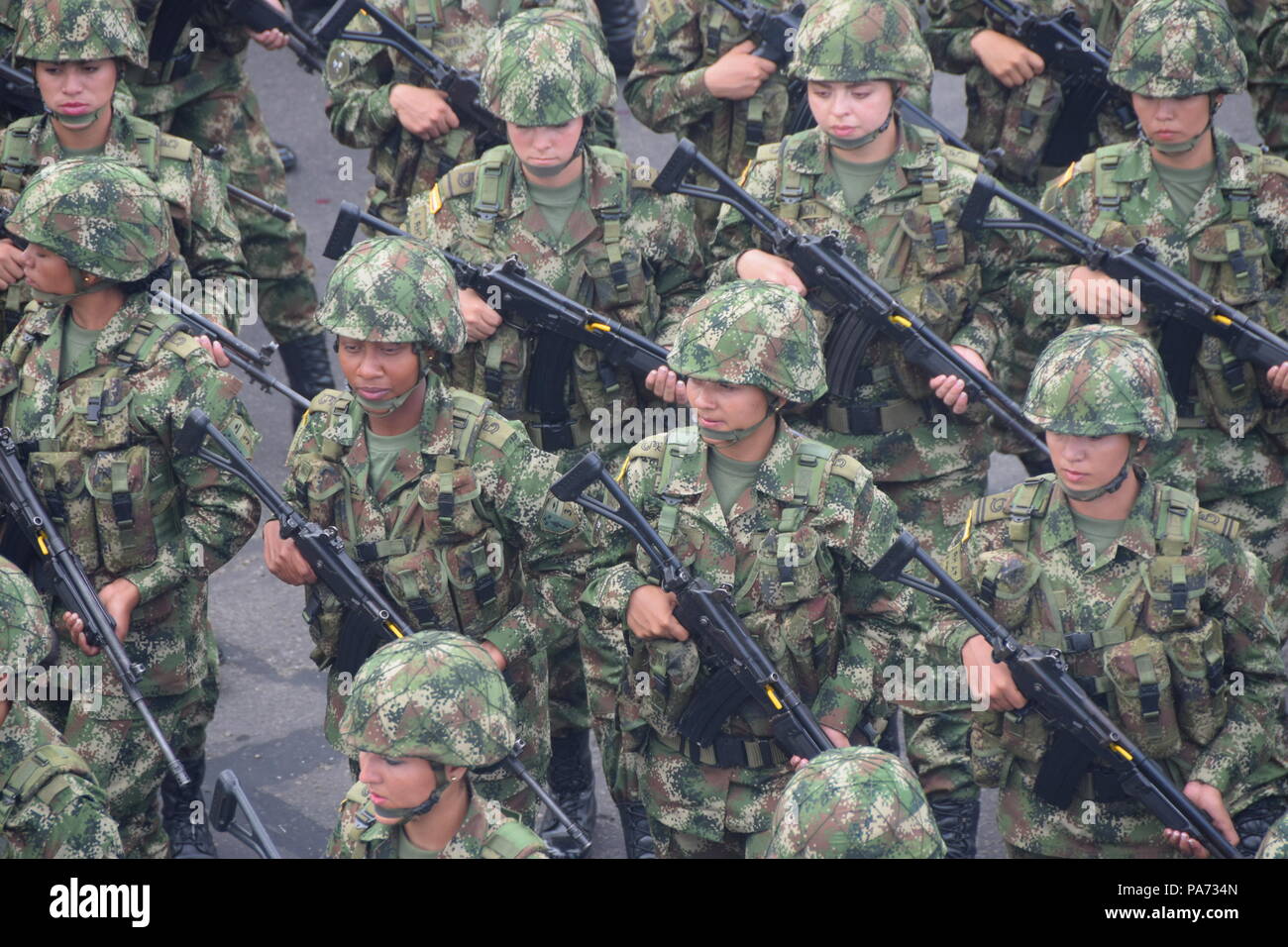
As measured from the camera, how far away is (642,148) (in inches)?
604

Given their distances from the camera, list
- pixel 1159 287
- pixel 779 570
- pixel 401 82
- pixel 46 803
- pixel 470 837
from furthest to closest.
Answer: pixel 401 82, pixel 1159 287, pixel 779 570, pixel 46 803, pixel 470 837

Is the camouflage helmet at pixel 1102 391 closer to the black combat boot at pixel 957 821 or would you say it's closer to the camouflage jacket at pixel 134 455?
the black combat boot at pixel 957 821

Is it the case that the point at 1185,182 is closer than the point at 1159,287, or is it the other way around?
the point at 1159,287

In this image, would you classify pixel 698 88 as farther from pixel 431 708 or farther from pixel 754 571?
pixel 431 708

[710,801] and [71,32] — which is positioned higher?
[71,32]

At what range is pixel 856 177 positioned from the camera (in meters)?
8.98

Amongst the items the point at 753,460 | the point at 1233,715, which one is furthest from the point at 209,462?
the point at 1233,715

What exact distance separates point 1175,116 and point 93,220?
4386mm

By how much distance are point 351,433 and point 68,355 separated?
51.3 inches

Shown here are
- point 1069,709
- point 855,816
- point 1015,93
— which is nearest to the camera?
point 855,816

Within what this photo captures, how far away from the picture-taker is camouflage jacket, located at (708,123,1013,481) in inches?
352

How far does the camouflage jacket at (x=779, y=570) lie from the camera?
7352 mm

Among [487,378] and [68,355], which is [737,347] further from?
[68,355]

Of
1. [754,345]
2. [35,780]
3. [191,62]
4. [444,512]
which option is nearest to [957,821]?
[754,345]
